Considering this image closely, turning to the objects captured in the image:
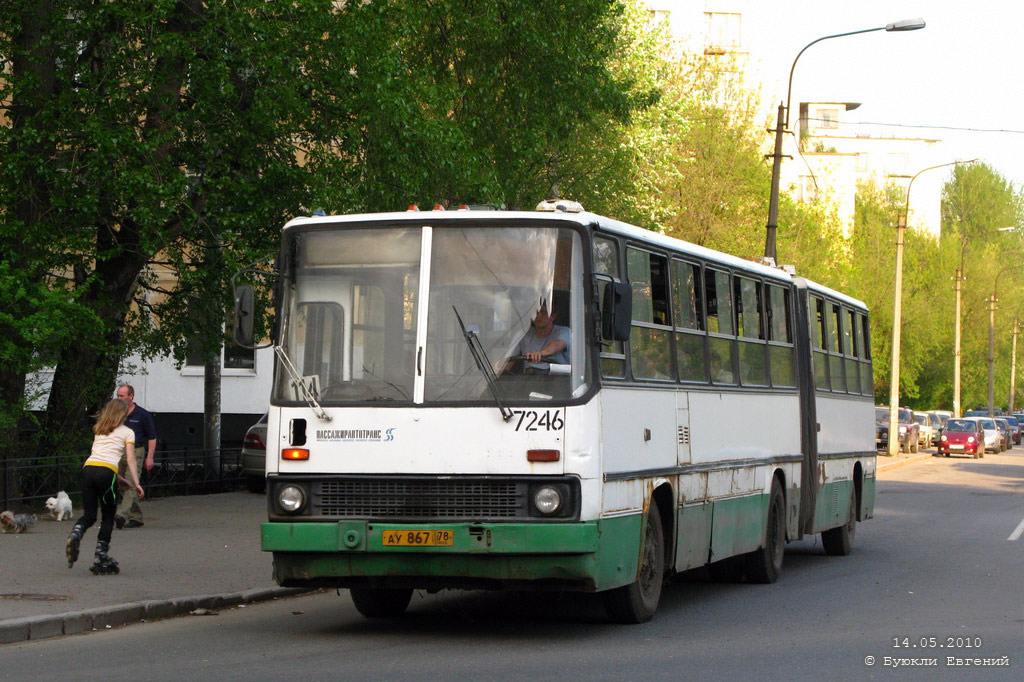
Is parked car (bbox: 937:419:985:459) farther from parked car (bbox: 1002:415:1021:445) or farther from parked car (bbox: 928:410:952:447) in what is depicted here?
parked car (bbox: 1002:415:1021:445)

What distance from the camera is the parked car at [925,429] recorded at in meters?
69.3

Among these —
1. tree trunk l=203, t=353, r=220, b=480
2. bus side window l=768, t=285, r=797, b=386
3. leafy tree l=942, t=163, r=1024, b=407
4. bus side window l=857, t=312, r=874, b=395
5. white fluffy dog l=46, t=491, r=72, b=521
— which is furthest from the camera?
leafy tree l=942, t=163, r=1024, b=407

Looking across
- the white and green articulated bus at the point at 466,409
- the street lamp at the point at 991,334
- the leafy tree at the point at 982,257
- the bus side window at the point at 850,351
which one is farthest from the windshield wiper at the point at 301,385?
the street lamp at the point at 991,334

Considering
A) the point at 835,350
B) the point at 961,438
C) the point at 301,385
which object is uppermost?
the point at 835,350

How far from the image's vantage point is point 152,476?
87.7 ft

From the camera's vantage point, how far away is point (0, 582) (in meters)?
13.4

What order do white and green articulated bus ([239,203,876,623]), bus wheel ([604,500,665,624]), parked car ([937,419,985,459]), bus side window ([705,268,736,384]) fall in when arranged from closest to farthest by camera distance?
white and green articulated bus ([239,203,876,623]), bus wheel ([604,500,665,624]), bus side window ([705,268,736,384]), parked car ([937,419,985,459])

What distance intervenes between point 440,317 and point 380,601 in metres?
2.70

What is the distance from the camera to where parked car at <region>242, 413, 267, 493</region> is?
90.2 feet

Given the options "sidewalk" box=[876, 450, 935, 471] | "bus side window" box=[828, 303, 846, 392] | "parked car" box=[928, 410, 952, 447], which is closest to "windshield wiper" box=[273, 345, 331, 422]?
"bus side window" box=[828, 303, 846, 392]

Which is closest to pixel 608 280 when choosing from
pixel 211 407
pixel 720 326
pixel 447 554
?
pixel 447 554

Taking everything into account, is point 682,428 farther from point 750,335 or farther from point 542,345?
point 750,335

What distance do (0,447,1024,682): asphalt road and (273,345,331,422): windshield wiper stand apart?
1562 millimetres

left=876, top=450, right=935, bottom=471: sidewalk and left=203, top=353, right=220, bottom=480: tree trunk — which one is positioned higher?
left=203, top=353, right=220, bottom=480: tree trunk
